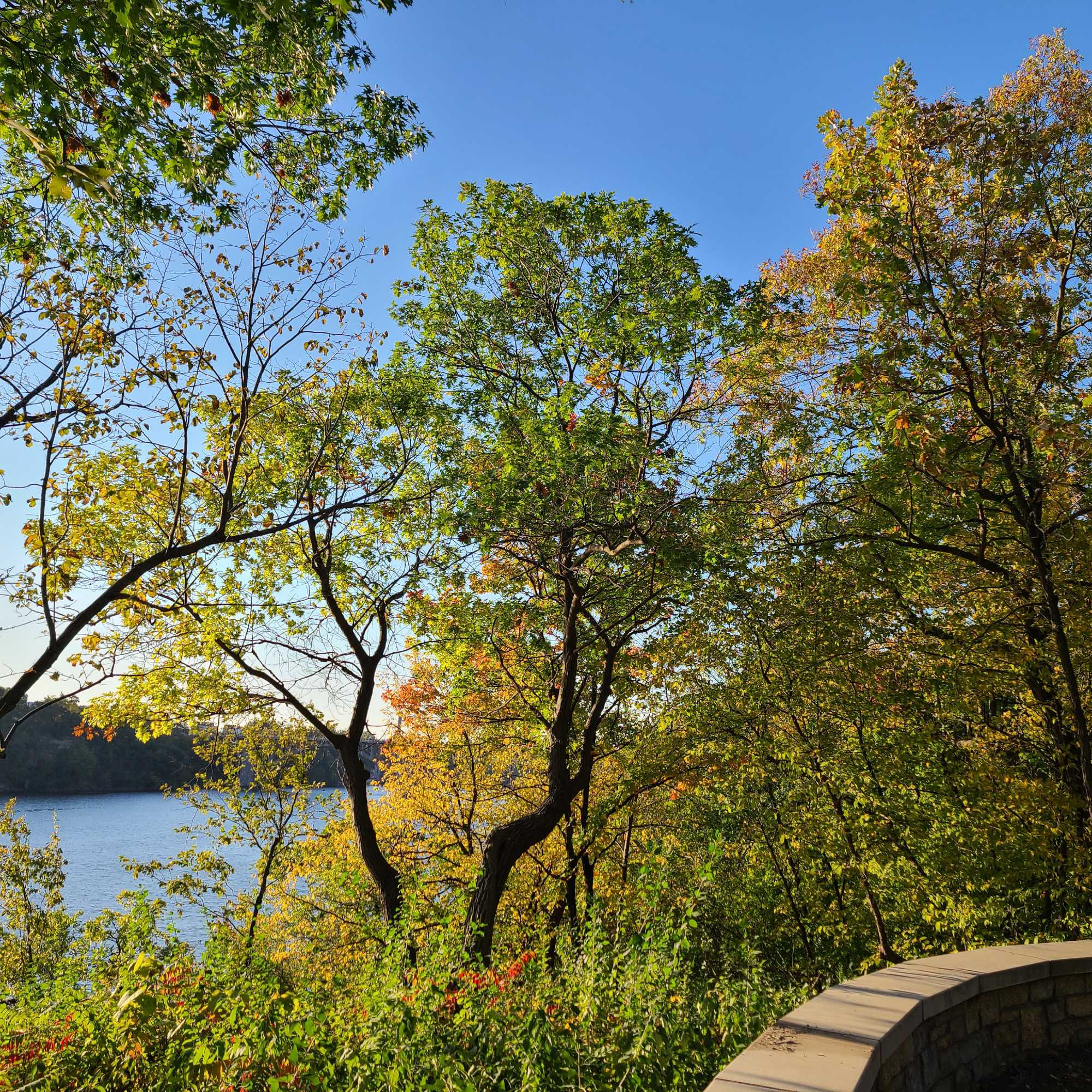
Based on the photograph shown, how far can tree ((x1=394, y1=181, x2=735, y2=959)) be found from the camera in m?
8.51

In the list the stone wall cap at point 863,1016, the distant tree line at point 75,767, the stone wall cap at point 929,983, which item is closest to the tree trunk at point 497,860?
the stone wall cap at point 929,983

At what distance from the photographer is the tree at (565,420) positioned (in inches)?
335

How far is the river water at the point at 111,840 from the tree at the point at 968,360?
45.2ft

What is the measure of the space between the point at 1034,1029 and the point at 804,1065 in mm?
2777

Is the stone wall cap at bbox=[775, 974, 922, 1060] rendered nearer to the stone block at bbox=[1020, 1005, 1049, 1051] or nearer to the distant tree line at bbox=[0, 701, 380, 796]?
the stone block at bbox=[1020, 1005, 1049, 1051]

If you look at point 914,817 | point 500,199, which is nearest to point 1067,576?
point 914,817

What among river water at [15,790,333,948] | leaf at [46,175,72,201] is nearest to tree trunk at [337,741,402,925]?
river water at [15,790,333,948]

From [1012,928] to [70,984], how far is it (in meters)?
11.1

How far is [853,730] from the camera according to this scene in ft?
33.5

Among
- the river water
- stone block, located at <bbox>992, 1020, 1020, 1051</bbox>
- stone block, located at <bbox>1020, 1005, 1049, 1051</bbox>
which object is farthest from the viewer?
the river water

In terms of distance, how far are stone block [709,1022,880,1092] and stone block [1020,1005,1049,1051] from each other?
7.09 ft

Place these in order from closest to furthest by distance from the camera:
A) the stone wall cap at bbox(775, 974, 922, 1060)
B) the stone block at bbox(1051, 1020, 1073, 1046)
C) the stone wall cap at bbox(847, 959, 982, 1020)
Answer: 1. the stone wall cap at bbox(775, 974, 922, 1060)
2. the stone wall cap at bbox(847, 959, 982, 1020)
3. the stone block at bbox(1051, 1020, 1073, 1046)

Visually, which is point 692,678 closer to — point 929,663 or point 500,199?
point 929,663

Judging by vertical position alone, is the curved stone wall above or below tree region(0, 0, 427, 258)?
below
